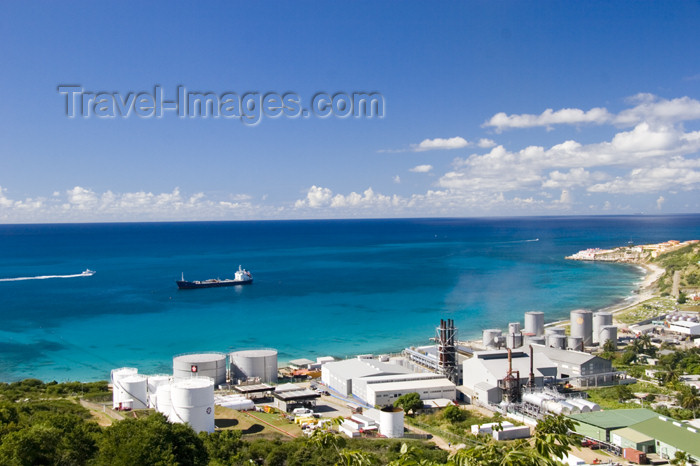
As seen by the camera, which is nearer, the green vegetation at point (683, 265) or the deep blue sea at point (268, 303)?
the deep blue sea at point (268, 303)

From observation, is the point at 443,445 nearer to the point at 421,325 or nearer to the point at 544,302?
the point at 421,325

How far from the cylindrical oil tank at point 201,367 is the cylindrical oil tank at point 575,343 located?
2611 cm

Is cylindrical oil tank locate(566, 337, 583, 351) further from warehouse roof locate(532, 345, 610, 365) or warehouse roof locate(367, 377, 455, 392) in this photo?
warehouse roof locate(367, 377, 455, 392)

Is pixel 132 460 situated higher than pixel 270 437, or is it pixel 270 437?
pixel 132 460

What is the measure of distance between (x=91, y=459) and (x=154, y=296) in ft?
193

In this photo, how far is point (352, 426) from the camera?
90.5 feet

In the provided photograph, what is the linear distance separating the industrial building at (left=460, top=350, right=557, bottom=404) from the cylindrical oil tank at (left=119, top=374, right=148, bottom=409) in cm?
1867

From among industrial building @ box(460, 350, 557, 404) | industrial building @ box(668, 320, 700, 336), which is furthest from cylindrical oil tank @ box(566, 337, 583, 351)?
industrial building @ box(668, 320, 700, 336)

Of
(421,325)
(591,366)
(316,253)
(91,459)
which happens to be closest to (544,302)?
(421,325)

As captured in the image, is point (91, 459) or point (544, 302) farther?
point (544, 302)

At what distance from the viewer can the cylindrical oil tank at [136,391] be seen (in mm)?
31594

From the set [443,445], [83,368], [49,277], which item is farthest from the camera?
[49,277]

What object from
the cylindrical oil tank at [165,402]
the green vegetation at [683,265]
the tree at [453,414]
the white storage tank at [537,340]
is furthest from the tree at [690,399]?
the green vegetation at [683,265]

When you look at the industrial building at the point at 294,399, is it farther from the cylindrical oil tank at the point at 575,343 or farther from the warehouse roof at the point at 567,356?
the cylindrical oil tank at the point at 575,343
